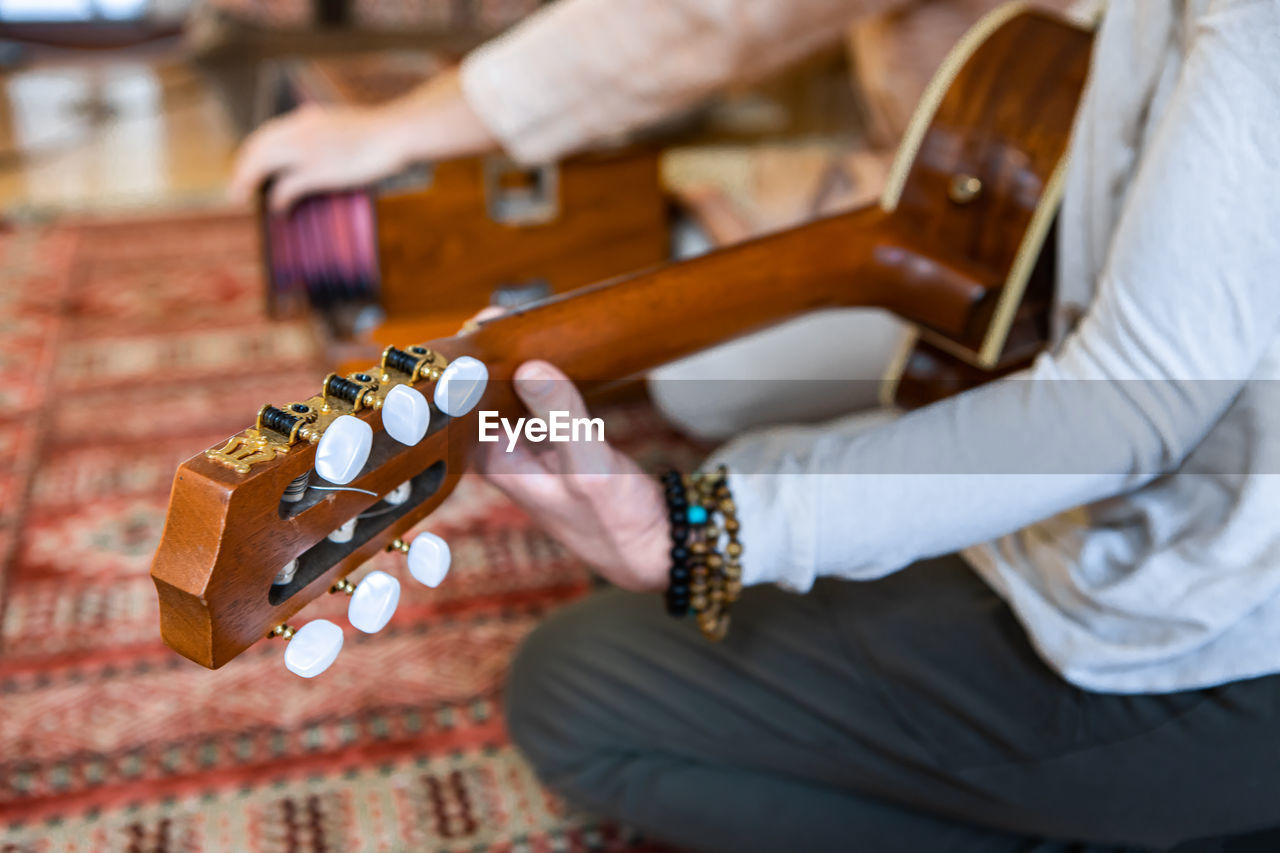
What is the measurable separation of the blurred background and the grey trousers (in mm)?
108

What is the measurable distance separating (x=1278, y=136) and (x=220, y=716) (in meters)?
0.92

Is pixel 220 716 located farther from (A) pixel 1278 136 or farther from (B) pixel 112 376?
(A) pixel 1278 136

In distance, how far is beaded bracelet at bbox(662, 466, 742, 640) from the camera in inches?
26.1

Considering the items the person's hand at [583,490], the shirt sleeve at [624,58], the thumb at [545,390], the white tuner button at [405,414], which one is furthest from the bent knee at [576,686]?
the shirt sleeve at [624,58]

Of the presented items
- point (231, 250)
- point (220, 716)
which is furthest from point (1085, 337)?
point (231, 250)

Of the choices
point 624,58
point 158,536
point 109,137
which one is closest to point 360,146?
point 624,58

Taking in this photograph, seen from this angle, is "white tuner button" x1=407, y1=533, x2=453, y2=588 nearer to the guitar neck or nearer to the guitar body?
the guitar neck

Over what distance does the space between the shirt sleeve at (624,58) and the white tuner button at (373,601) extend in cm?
80

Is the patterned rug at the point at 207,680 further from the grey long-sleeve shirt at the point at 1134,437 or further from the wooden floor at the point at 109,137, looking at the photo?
the wooden floor at the point at 109,137

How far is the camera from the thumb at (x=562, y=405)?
59 cm

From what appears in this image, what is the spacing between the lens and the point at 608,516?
638mm

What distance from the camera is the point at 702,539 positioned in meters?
0.67

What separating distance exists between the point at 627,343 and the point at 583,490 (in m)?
0.12

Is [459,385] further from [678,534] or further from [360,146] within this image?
[360,146]
